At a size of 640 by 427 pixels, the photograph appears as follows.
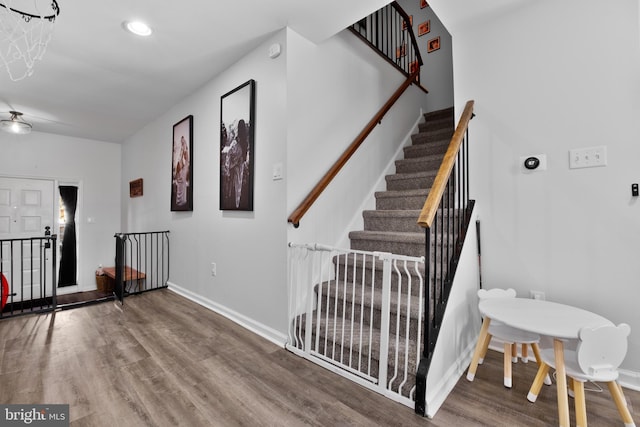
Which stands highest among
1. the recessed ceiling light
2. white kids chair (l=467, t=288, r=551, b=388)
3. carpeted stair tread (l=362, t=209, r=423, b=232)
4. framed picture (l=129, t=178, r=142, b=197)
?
the recessed ceiling light

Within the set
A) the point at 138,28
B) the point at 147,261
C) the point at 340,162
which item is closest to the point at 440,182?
the point at 340,162

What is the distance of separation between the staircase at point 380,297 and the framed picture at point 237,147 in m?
1.04

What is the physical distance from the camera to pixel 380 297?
2.19 meters

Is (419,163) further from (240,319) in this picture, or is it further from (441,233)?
(240,319)

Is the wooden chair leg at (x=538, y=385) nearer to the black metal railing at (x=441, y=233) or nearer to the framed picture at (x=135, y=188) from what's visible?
the black metal railing at (x=441, y=233)

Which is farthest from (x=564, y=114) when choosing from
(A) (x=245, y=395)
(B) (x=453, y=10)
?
(A) (x=245, y=395)

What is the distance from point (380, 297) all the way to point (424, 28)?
488 cm

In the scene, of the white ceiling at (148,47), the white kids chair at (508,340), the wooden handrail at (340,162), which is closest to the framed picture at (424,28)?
the wooden handrail at (340,162)

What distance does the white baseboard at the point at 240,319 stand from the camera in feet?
8.08

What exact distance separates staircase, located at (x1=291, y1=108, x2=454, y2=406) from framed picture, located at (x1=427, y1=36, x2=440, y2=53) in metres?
1.92

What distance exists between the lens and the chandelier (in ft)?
6.71

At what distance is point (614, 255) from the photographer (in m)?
1.86

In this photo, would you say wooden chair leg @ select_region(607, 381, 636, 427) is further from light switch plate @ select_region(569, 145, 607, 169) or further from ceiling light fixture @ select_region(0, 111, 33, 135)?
ceiling light fixture @ select_region(0, 111, 33, 135)

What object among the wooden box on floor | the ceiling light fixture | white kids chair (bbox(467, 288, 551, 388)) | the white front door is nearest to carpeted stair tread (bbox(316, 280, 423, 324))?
white kids chair (bbox(467, 288, 551, 388))
